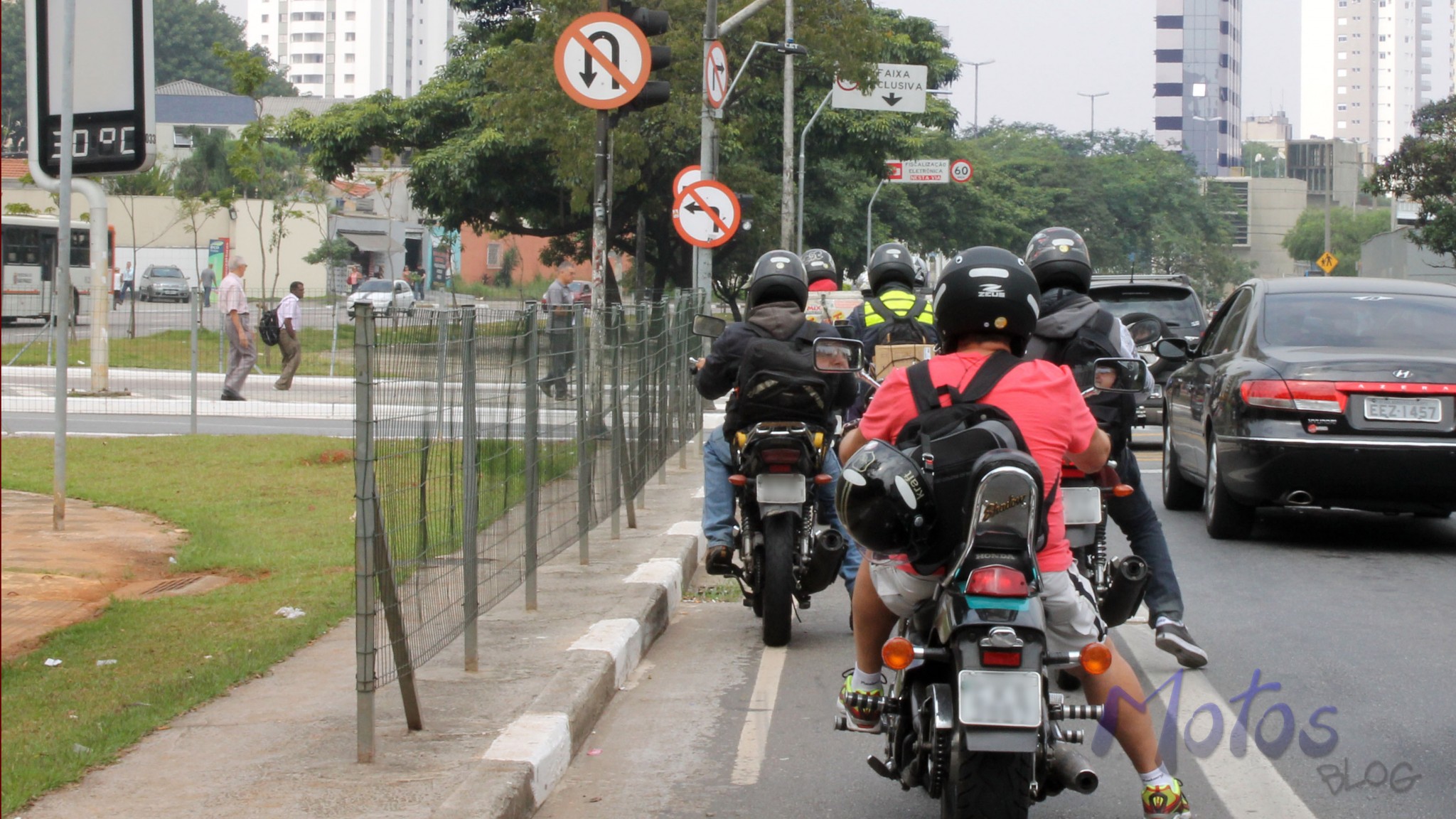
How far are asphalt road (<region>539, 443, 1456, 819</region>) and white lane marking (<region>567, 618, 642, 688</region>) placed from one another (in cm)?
7

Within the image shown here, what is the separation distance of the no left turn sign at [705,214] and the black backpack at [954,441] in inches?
460

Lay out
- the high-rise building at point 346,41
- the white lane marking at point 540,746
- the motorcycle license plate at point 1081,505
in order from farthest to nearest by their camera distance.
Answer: the high-rise building at point 346,41 → the motorcycle license plate at point 1081,505 → the white lane marking at point 540,746

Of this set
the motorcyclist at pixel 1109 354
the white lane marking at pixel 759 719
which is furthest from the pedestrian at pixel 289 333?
the motorcyclist at pixel 1109 354

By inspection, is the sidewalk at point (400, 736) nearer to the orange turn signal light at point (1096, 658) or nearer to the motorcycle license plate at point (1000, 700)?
the motorcycle license plate at point (1000, 700)

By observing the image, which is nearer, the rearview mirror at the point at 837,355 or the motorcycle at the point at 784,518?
the rearview mirror at the point at 837,355

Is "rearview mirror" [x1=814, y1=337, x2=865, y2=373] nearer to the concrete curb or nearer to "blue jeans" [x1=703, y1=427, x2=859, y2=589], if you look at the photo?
the concrete curb

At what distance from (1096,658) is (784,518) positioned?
3.03 m

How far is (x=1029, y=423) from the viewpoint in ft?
12.1

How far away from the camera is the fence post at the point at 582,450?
7820mm

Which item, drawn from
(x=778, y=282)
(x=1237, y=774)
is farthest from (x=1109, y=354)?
(x=778, y=282)

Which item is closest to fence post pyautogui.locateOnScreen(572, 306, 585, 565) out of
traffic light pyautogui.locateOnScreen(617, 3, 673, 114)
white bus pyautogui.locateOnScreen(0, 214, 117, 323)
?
traffic light pyautogui.locateOnScreen(617, 3, 673, 114)

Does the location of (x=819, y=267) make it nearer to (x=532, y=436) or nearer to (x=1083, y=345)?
(x=532, y=436)

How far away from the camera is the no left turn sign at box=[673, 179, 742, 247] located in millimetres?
15430

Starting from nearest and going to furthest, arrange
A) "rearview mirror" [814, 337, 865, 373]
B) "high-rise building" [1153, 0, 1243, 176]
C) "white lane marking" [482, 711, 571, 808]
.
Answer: "white lane marking" [482, 711, 571, 808] < "rearview mirror" [814, 337, 865, 373] < "high-rise building" [1153, 0, 1243, 176]
